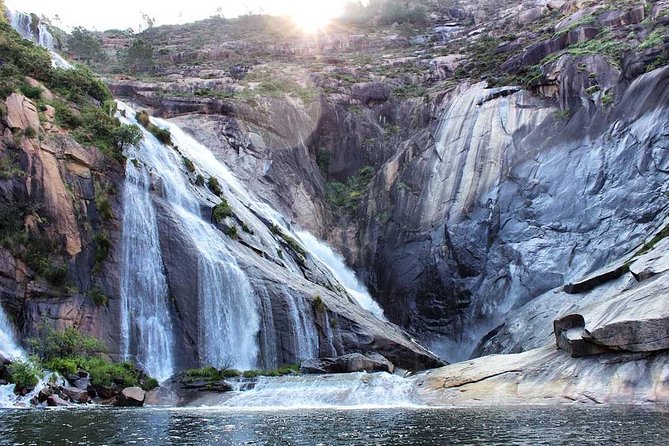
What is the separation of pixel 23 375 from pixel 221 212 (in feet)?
58.7

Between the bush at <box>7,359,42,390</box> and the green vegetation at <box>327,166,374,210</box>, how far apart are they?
127 ft

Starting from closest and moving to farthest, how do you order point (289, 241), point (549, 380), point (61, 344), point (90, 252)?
point (549, 380) → point (61, 344) → point (90, 252) → point (289, 241)

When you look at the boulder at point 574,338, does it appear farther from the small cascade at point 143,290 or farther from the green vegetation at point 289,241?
the green vegetation at point 289,241

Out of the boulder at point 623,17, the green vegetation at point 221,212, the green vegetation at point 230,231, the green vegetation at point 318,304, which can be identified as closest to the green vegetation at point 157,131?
the green vegetation at point 221,212

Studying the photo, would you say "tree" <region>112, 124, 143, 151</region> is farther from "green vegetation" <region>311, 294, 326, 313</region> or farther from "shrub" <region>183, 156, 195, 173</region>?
"green vegetation" <region>311, 294, 326, 313</region>

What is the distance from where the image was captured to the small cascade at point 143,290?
29562 mm

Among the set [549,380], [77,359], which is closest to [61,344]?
[77,359]

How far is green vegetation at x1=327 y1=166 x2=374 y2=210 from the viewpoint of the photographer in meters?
59.6

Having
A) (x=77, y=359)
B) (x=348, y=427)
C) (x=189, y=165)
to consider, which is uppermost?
(x=189, y=165)

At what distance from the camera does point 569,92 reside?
47.1 meters

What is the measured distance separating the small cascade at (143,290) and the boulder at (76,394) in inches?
211

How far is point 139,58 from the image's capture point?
79.8 m

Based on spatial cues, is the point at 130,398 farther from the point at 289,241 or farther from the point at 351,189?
the point at 351,189

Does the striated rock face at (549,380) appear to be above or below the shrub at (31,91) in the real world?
below
